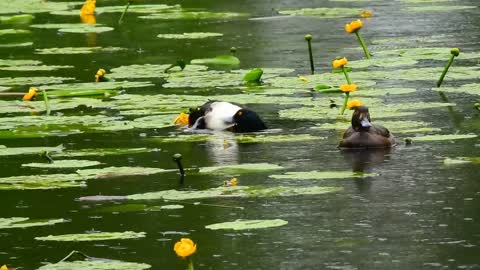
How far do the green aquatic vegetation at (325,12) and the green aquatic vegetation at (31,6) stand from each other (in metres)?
2.68

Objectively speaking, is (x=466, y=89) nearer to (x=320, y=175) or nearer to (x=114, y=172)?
(x=320, y=175)

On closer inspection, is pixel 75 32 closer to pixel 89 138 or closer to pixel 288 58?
pixel 288 58

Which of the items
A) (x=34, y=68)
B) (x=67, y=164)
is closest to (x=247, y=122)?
(x=67, y=164)

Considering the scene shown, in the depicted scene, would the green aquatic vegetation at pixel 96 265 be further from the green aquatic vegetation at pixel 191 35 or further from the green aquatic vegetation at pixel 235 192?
the green aquatic vegetation at pixel 191 35

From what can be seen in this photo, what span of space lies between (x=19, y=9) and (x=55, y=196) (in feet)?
33.1

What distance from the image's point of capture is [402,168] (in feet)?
23.9

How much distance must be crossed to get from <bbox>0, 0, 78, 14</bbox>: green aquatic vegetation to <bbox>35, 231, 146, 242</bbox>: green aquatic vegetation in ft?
34.8

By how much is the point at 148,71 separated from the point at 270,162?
12.2 ft

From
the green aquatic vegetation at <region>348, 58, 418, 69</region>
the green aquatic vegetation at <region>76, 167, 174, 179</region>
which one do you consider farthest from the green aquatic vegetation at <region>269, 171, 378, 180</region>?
the green aquatic vegetation at <region>348, 58, 418, 69</region>

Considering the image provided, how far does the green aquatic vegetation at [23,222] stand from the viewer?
6.31 m

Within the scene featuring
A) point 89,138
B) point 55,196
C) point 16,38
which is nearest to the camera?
point 55,196

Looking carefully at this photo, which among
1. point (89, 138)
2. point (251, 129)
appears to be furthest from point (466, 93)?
point (89, 138)

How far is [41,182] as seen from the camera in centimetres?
719

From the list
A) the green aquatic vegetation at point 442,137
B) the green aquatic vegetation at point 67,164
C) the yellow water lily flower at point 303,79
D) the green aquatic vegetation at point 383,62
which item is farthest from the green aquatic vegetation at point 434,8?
the green aquatic vegetation at point 67,164
